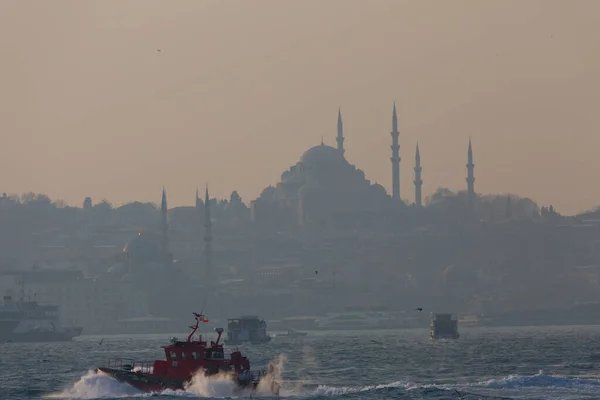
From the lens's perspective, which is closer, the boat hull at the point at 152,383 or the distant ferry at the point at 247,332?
the boat hull at the point at 152,383

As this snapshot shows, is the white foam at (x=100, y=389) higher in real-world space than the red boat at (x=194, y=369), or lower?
lower

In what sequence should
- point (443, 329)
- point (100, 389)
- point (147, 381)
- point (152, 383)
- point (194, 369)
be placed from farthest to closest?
point (443, 329) < point (100, 389) < point (147, 381) < point (152, 383) < point (194, 369)

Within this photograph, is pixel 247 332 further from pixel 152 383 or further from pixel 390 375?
pixel 152 383

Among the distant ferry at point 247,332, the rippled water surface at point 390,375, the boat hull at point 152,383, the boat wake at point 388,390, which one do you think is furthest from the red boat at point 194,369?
the distant ferry at point 247,332

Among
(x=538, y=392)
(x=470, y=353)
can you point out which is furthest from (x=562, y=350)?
(x=538, y=392)

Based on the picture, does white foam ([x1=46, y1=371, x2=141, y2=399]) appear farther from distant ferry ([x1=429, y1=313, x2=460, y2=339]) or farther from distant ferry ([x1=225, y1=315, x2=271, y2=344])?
distant ferry ([x1=429, y1=313, x2=460, y2=339])

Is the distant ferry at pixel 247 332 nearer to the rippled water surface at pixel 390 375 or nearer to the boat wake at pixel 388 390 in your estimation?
the rippled water surface at pixel 390 375

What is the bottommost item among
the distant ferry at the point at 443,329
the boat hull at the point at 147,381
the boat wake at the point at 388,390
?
the boat wake at the point at 388,390

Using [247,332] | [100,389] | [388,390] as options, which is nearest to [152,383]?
[100,389]

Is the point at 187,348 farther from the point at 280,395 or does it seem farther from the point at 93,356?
the point at 93,356
